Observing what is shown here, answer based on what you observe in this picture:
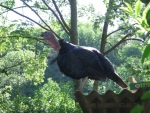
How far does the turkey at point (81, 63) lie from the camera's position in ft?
11.2

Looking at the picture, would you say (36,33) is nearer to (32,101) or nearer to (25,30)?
(25,30)

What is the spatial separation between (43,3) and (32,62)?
1.88 m

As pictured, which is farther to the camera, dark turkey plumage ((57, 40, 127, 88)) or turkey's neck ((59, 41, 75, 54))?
turkey's neck ((59, 41, 75, 54))

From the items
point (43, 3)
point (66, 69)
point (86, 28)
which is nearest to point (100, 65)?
point (66, 69)

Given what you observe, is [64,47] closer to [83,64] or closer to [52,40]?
[52,40]

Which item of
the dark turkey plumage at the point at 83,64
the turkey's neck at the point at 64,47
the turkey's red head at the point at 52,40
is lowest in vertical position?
the dark turkey plumage at the point at 83,64

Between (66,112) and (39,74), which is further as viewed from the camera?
(39,74)

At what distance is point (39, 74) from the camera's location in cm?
1125

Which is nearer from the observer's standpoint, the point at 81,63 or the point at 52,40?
the point at 81,63

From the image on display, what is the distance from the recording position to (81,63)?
361 cm

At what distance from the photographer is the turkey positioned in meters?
3.40

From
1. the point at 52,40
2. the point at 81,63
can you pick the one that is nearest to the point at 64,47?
the point at 52,40

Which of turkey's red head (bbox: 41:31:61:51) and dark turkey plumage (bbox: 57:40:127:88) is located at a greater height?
turkey's red head (bbox: 41:31:61:51)

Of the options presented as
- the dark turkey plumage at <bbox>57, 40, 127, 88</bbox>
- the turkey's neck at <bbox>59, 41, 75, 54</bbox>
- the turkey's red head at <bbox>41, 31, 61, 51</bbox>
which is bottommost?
the dark turkey plumage at <bbox>57, 40, 127, 88</bbox>
